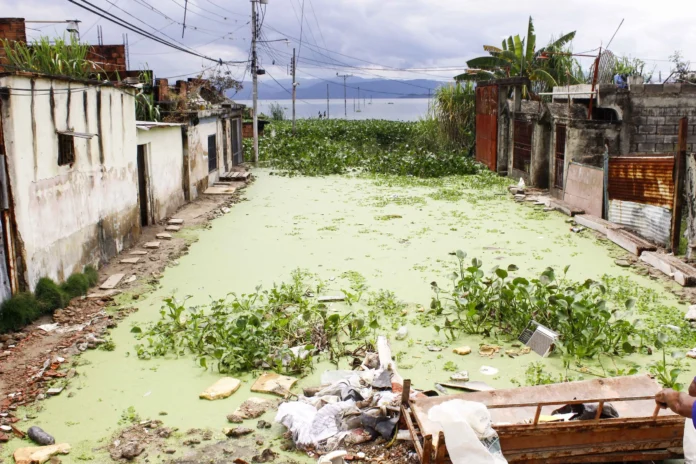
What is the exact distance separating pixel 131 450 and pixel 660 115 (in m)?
12.1

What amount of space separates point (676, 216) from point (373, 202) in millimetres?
7251

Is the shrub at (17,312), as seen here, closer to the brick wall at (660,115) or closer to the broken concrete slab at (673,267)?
the broken concrete slab at (673,267)

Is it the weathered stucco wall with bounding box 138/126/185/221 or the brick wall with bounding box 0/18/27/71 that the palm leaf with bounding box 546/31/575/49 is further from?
the brick wall with bounding box 0/18/27/71

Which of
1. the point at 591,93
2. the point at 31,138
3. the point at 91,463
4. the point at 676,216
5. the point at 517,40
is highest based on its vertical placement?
the point at 517,40

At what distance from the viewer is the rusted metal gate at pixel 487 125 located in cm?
2005

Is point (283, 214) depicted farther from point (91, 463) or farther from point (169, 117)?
point (91, 463)

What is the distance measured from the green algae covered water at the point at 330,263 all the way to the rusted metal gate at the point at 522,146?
1.62 meters

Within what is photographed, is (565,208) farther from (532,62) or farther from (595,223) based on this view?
(532,62)

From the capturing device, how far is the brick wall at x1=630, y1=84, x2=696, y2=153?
12.8 metres

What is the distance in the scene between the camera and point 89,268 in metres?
8.60

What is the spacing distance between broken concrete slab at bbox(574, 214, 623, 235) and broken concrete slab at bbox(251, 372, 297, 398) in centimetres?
722

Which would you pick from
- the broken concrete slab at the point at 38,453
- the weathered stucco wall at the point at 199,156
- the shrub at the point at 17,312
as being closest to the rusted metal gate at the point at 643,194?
the broken concrete slab at the point at 38,453

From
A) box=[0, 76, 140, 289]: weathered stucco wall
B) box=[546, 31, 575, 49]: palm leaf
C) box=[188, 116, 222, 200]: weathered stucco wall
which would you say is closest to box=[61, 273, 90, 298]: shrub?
box=[0, 76, 140, 289]: weathered stucco wall

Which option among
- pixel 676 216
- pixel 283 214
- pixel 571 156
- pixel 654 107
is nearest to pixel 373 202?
pixel 283 214
